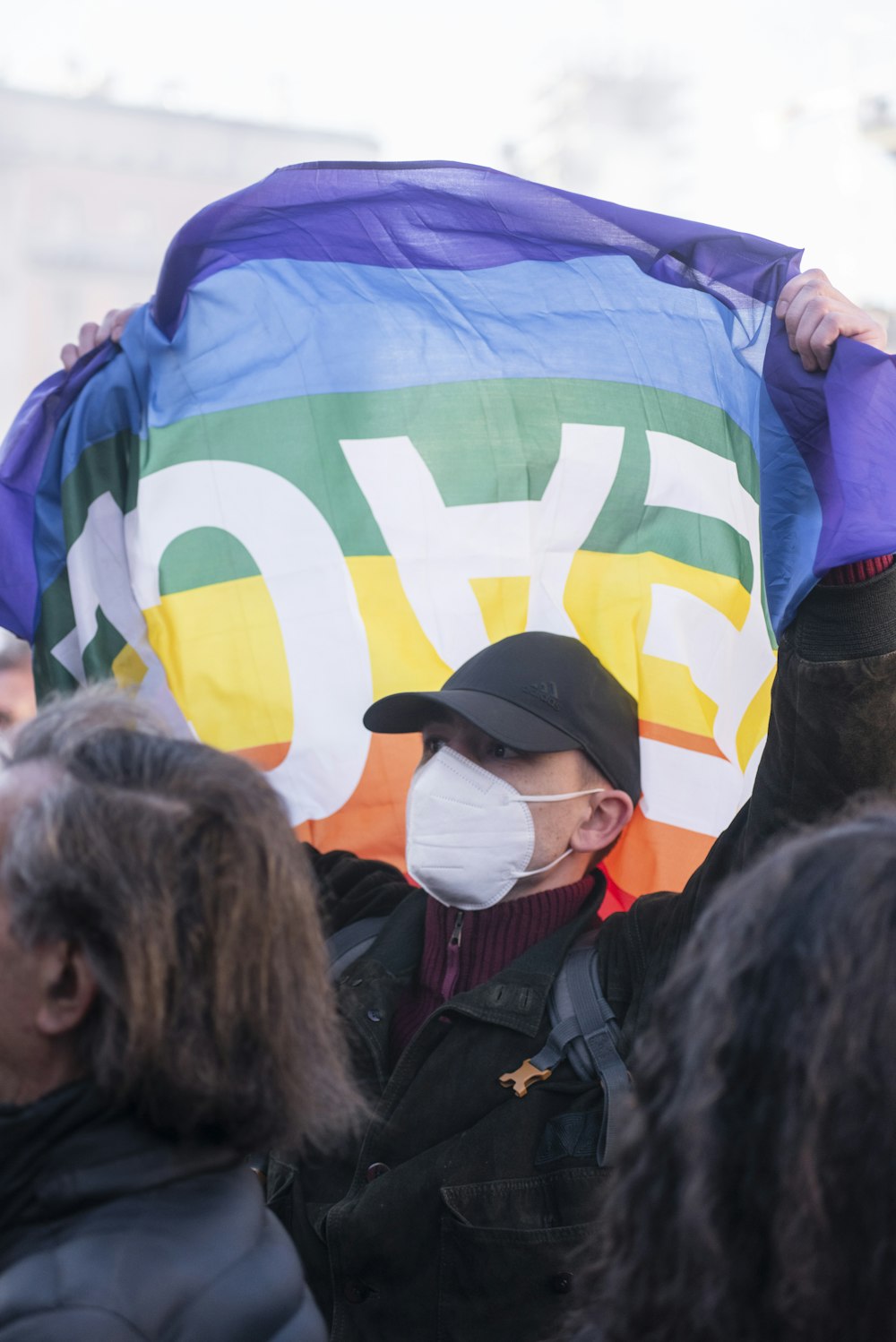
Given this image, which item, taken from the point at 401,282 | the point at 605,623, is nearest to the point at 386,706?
the point at 605,623

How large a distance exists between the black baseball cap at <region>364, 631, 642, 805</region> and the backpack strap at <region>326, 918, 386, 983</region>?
1.31ft

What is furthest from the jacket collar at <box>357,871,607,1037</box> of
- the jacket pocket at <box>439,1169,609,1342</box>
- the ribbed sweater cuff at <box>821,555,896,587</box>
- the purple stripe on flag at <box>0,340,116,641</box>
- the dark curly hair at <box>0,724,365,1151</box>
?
the purple stripe on flag at <box>0,340,116,641</box>

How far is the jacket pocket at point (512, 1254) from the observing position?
7.08ft

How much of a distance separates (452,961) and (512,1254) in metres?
0.61

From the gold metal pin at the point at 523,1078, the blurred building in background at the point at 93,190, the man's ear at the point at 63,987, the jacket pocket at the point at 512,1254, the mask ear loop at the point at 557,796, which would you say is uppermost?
the blurred building in background at the point at 93,190

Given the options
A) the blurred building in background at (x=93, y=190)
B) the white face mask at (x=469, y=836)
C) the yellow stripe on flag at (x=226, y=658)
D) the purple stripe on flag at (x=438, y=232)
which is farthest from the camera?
the blurred building in background at (x=93, y=190)

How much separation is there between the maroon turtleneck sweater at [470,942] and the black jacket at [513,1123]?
0.13 meters

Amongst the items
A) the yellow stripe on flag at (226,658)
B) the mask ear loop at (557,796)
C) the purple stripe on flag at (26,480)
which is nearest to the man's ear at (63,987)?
the mask ear loop at (557,796)

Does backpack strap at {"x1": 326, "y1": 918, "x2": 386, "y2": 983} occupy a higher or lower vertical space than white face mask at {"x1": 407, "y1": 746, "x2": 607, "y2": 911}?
lower

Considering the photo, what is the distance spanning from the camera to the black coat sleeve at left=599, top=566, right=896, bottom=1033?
86.0 inches

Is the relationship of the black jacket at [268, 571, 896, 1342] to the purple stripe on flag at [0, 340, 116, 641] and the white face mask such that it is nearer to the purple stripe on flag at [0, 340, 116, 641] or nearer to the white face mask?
the white face mask

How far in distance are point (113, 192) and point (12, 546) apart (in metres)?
39.3

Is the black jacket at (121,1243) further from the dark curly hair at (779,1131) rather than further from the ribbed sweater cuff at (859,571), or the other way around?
the ribbed sweater cuff at (859,571)

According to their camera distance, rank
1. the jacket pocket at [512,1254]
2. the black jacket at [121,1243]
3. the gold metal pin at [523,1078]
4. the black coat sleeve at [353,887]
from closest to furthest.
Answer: the black jacket at [121,1243], the jacket pocket at [512,1254], the gold metal pin at [523,1078], the black coat sleeve at [353,887]
